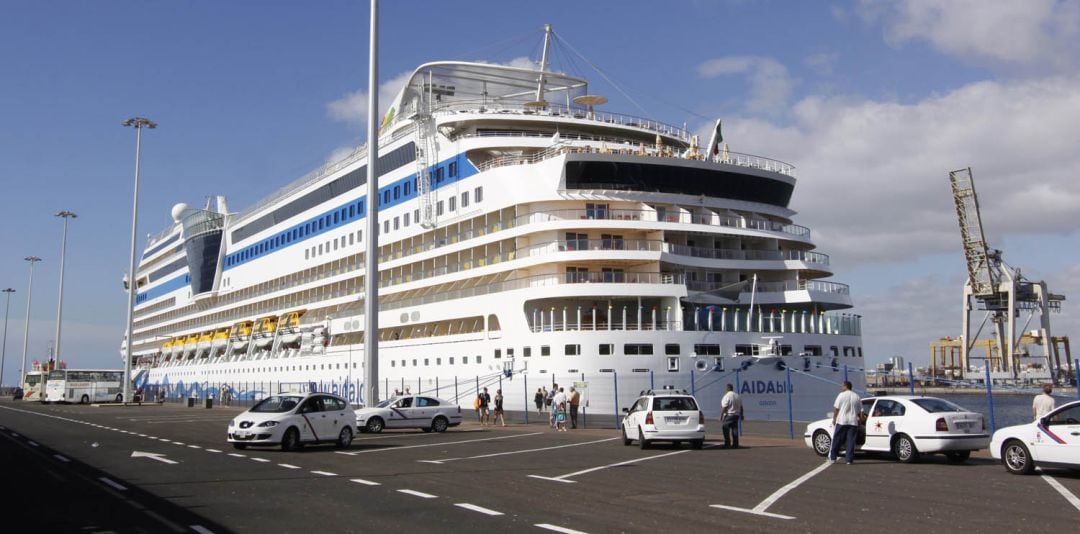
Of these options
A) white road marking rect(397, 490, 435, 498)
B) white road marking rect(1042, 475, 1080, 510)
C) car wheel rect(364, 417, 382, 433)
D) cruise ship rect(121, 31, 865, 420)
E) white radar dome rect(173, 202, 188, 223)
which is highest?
white radar dome rect(173, 202, 188, 223)

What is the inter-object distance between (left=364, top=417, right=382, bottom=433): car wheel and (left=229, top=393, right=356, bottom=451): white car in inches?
197

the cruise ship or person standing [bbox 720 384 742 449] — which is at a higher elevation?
the cruise ship

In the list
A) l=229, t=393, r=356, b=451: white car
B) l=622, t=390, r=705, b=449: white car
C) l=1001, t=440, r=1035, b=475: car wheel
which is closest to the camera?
l=1001, t=440, r=1035, b=475: car wheel

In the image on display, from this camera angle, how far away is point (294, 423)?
20.4 metres

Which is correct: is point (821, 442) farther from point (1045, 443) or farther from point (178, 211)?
point (178, 211)

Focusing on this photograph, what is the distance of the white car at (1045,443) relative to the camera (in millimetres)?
12961

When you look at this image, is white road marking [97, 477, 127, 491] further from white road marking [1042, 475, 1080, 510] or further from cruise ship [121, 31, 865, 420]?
cruise ship [121, 31, 865, 420]

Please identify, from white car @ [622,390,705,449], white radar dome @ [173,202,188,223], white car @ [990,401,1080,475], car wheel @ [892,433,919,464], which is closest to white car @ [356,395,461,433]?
white car @ [622,390,705,449]

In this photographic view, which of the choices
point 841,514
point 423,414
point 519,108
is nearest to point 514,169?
point 519,108

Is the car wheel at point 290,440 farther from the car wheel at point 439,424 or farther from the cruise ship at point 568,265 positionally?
the cruise ship at point 568,265

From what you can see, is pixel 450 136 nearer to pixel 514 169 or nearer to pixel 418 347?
pixel 514 169

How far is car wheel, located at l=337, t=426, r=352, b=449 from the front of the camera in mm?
21531

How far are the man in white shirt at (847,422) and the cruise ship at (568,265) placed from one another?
801 centimetres

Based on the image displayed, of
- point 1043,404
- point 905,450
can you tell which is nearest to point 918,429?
A: point 905,450
